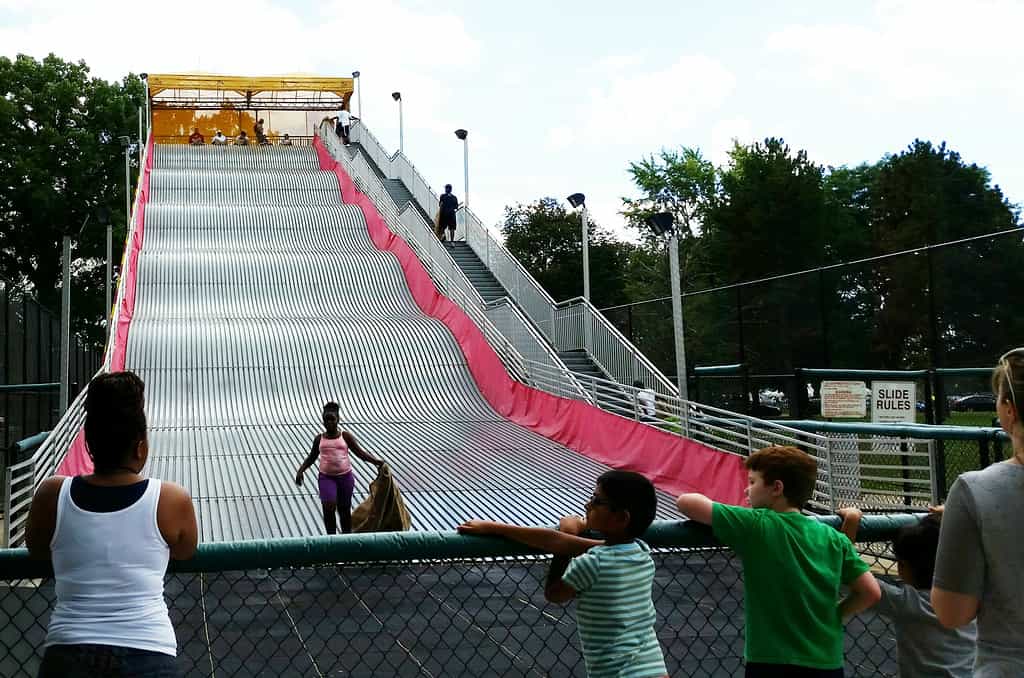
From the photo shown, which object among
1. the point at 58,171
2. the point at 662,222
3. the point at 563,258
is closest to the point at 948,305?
the point at 662,222

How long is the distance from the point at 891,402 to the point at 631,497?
1084cm

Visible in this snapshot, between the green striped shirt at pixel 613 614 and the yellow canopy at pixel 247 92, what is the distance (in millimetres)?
51977

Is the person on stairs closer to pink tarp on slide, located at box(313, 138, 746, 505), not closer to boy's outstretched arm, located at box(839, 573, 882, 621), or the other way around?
pink tarp on slide, located at box(313, 138, 746, 505)

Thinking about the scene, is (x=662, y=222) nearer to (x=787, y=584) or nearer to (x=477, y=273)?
(x=787, y=584)

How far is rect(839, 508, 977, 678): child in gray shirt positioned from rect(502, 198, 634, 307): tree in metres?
62.9

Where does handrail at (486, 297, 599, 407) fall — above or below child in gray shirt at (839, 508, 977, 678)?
above

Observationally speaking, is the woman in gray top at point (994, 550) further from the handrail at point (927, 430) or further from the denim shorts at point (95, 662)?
the handrail at point (927, 430)

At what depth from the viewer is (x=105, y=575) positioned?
3223 mm

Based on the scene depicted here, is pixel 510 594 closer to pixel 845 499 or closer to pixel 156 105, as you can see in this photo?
pixel 845 499

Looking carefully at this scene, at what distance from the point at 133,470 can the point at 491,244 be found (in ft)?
83.2

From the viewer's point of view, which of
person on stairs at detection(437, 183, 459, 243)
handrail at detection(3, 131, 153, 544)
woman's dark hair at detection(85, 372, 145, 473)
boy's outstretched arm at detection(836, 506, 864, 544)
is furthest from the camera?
person on stairs at detection(437, 183, 459, 243)

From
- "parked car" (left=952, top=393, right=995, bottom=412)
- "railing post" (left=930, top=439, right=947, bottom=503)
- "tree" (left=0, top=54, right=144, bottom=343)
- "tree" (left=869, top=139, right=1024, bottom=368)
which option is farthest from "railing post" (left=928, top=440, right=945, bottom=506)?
"tree" (left=0, top=54, right=144, bottom=343)

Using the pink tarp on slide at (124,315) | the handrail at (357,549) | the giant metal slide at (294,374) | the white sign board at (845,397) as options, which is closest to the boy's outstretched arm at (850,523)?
the handrail at (357,549)

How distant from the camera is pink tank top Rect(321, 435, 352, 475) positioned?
10.7 metres
